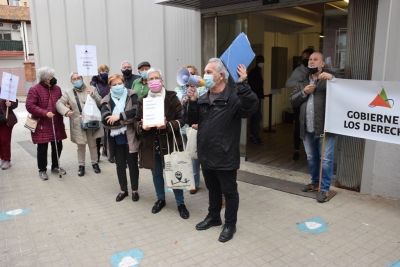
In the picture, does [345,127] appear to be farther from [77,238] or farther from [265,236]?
[77,238]

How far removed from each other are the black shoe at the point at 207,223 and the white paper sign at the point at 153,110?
4.25 ft

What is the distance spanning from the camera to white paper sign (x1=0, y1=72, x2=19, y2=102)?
6.01 m

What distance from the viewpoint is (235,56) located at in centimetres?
324

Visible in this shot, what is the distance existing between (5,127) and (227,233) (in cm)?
521

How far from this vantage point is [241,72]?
320 cm

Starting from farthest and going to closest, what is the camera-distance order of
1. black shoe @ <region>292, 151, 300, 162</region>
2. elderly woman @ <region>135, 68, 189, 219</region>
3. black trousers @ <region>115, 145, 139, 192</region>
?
black shoe @ <region>292, 151, 300, 162</region>, black trousers @ <region>115, 145, 139, 192</region>, elderly woman @ <region>135, 68, 189, 219</region>

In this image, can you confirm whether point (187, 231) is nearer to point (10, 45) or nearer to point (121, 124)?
point (121, 124)

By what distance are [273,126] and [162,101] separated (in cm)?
668

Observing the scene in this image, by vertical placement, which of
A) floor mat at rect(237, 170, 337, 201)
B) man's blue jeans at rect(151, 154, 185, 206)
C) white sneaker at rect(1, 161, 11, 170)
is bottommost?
white sneaker at rect(1, 161, 11, 170)

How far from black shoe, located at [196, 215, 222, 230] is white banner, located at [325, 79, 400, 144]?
191 cm

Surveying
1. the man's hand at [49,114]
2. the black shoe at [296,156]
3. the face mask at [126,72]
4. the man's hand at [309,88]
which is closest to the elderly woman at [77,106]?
the man's hand at [49,114]

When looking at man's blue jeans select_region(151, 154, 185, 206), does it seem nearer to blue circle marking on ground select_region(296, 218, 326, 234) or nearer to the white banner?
blue circle marking on ground select_region(296, 218, 326, 234)

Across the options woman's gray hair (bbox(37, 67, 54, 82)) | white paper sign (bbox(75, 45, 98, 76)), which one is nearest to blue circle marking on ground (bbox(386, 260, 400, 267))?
white paper sign (bbox(75, 45, 98, 76))

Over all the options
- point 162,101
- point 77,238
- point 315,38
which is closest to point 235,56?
point 162,101
